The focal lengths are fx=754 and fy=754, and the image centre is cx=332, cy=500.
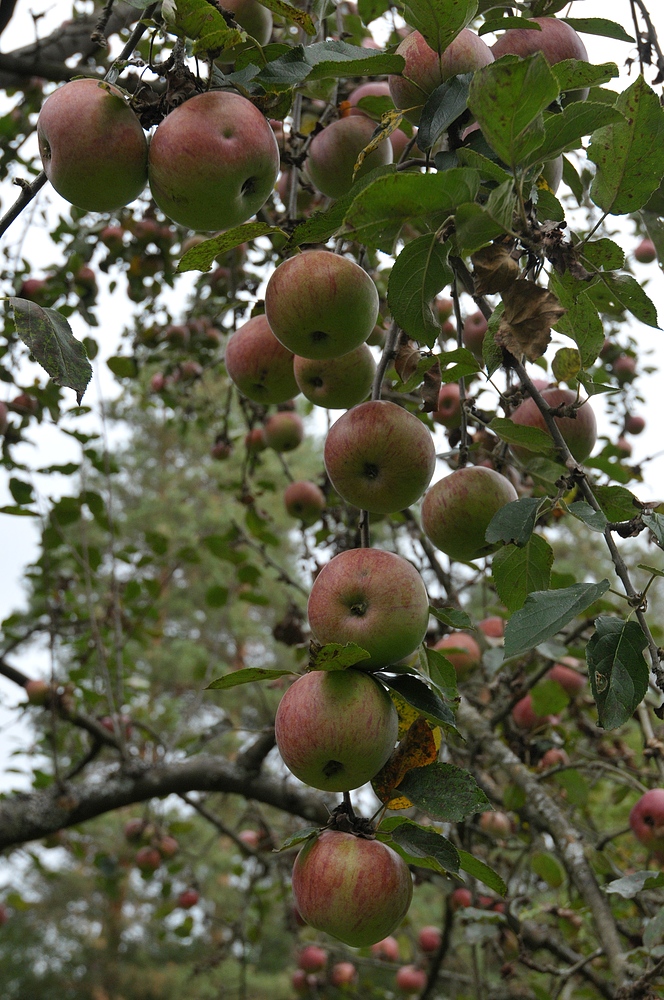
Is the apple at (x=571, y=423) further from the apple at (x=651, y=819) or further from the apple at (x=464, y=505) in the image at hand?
the apple at (x=651, y=819)

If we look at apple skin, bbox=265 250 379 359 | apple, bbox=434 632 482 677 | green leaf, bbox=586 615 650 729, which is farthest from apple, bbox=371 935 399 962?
apple skin, bbox=265 250 379 359

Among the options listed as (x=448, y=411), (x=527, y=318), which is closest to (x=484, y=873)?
(x=527, y=318)

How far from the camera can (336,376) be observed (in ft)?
3.89

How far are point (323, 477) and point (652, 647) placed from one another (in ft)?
6.01

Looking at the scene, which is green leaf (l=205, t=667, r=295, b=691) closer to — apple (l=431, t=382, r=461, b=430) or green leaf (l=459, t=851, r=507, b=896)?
green leaf (l=459, t=851, r=507, b=896)

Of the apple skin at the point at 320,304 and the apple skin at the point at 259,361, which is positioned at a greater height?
the apple skin at the point at 259,361

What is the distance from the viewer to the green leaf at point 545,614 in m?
0.82

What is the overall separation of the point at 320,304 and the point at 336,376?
202 millimetres

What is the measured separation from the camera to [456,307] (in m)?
1.03

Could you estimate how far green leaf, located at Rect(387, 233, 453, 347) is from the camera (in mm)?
874

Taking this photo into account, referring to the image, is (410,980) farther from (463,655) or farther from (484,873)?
(484,873)

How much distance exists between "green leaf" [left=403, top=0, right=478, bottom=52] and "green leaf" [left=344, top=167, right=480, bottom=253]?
296mm

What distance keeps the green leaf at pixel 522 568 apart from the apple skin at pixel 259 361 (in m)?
0.53

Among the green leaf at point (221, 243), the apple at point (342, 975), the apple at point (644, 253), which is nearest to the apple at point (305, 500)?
the green leaf at point (221, 243)
